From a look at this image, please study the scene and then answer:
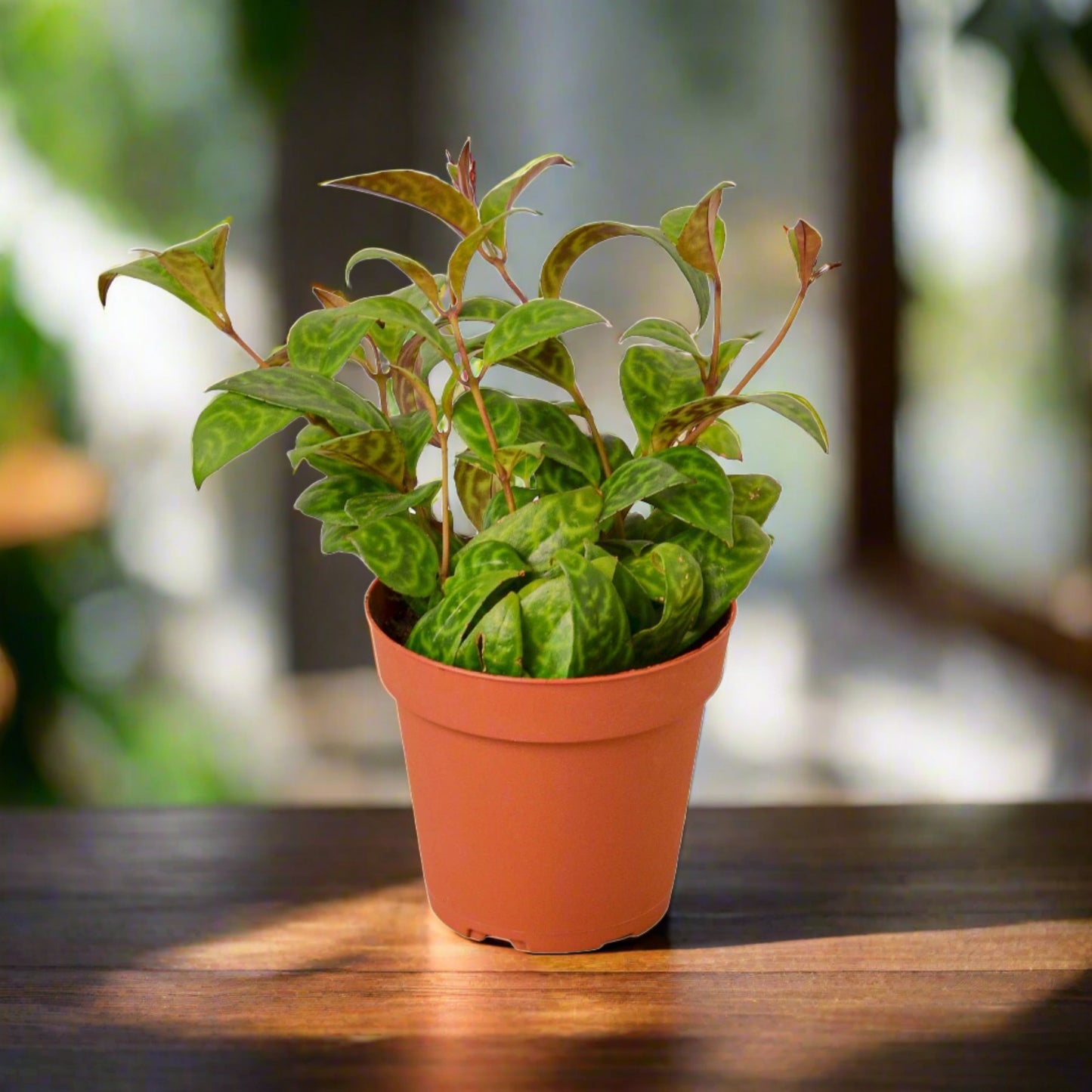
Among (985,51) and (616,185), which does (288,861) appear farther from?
(985,51)

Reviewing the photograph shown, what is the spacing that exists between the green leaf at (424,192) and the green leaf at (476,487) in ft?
0.52

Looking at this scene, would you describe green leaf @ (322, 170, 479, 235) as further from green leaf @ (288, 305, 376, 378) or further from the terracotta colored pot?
the terracotta colored pot

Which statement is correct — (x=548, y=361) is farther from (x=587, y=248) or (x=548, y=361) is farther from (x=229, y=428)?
(x=229, y=428)

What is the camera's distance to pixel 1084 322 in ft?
7.32

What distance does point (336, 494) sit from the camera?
0.69 meters

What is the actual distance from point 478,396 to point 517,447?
36mm

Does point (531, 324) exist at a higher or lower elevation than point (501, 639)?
higher

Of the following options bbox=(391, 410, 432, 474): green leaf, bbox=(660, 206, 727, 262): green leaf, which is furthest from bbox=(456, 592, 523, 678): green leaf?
bbox=(660, 206, 727, 262): green leaf

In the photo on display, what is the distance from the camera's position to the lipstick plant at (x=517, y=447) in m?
0.62

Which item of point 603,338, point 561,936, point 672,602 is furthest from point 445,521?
point 603,338

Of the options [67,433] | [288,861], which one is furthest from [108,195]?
[288,861]

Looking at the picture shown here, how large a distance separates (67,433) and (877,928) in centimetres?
165

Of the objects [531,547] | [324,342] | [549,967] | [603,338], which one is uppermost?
[324,342]

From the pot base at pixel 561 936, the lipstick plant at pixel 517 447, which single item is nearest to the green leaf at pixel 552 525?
the lipstick plant at pixel 517 447
